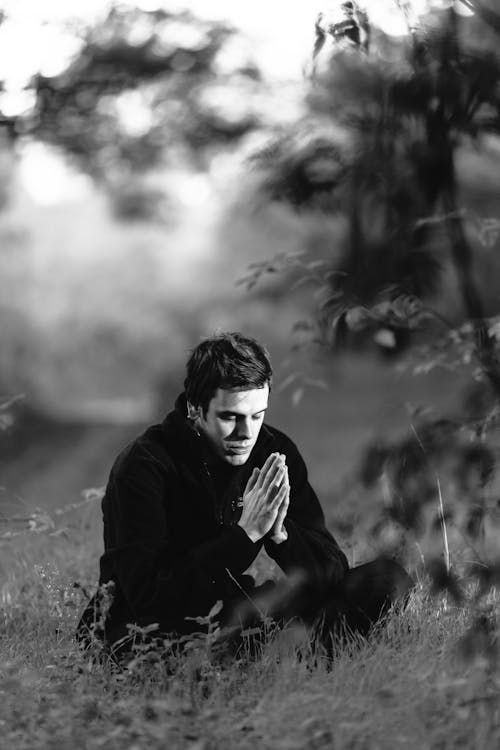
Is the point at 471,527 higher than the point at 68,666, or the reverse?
the point at 471,527

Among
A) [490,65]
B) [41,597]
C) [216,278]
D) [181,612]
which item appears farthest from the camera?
[216,278]

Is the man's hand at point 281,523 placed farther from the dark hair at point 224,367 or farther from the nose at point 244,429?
the dark hair at point 224,367

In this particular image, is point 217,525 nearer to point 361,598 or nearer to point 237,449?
point 237,449

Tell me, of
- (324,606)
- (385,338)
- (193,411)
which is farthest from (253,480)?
(385,338)

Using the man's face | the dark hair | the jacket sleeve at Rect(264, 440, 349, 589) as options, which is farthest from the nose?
the jacket sleeve at Rect(264, 440, 349, 589)

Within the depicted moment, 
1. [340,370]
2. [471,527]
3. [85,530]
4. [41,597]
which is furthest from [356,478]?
[85,530]

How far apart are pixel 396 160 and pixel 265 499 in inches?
46.1

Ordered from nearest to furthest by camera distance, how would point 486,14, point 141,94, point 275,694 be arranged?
point 486,14, point 275,694, point 141,94

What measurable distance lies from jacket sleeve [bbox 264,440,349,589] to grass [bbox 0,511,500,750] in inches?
9.1

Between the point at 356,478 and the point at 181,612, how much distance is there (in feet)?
3.06

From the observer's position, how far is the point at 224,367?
3.46 metres

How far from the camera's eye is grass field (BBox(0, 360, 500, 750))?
2.75 metres

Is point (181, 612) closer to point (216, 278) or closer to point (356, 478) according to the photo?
point (356, 478)

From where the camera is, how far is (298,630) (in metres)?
3.59
